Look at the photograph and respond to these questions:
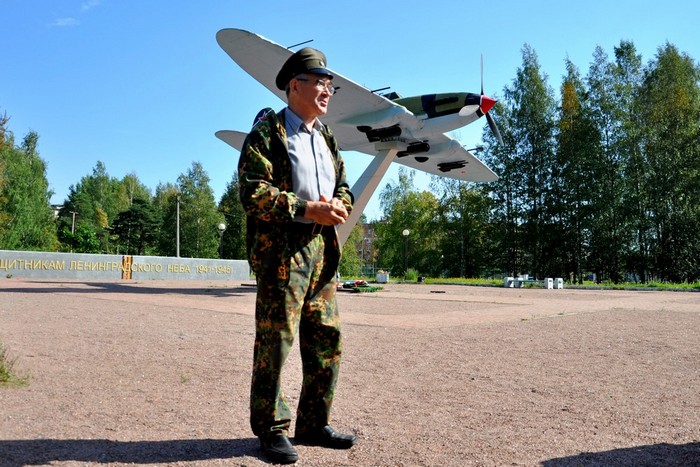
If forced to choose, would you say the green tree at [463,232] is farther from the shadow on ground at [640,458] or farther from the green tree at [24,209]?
the shadow on ground at [640,458]

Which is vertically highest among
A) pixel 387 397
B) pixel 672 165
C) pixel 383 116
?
pixel 672 165

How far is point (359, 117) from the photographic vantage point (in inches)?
711

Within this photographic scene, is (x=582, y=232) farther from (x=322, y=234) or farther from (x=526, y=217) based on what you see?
(x=322, y=234)

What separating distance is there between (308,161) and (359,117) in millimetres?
15695

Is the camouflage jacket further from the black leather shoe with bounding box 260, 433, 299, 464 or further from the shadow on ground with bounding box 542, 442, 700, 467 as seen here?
the shadow on ground with bounding box 542, 442, 700, 467

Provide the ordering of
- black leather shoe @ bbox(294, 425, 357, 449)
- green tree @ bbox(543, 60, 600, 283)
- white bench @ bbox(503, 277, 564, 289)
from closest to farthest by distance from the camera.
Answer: black leather shoe @ bbox(294, 425, 357, 449), white bench @ bbox(503, 277, 564, 289), green tree @ bbox(543, 60, 600, 283)

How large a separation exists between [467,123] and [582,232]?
26357mm

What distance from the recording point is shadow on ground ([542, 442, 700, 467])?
2504 mm

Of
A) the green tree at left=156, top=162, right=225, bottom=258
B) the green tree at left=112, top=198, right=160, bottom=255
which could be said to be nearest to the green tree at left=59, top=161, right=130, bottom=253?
the green tree at left=112, top=198, right=160, bottom=255

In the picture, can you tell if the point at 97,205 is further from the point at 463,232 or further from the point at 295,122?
the point at 295,122

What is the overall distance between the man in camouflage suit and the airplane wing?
937cm

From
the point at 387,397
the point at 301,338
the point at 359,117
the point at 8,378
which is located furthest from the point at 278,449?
the point at 359,117

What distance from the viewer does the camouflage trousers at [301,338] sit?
2533 millimetres

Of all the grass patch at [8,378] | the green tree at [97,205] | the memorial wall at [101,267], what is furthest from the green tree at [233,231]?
the grass patch at [8,378]
